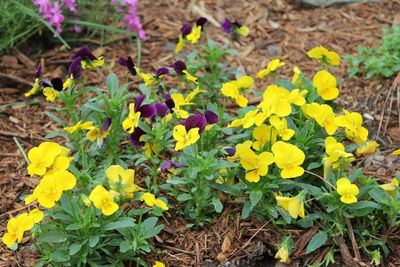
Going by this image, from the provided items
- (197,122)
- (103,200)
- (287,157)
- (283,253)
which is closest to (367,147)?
(287,157)

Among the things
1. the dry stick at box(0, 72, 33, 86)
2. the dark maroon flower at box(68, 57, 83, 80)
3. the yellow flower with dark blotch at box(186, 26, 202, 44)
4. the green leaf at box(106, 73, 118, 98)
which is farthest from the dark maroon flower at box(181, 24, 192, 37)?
the dry stick at box(0, 72, 33, 86)

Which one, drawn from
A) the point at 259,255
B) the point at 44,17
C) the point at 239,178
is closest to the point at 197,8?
the point at 44,17

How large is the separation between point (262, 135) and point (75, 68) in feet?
3.85

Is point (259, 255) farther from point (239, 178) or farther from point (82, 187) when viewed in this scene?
point (82, 187)

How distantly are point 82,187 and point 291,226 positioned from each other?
1.17m

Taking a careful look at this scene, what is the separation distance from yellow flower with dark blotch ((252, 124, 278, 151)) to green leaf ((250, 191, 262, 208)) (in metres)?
0.28

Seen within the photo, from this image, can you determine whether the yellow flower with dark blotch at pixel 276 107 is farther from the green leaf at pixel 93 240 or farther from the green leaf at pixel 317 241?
the green leaf at pixel 93 240

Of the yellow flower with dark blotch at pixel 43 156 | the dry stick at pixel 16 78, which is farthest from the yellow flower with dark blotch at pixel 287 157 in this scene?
the dry stick at pixel 16 78

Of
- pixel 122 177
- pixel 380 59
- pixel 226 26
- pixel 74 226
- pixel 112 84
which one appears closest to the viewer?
pixel 74 226

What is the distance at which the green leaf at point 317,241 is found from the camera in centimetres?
269

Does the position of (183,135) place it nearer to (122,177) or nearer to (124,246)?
(122,177)

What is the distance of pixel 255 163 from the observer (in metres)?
2.73

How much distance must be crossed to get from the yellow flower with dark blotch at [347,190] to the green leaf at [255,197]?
403mm

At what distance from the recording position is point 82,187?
2.83 m
